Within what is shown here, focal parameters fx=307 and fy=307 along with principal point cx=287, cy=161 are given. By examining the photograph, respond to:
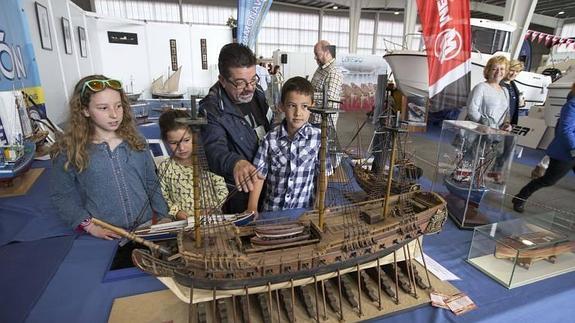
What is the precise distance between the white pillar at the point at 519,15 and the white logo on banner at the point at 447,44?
973cm

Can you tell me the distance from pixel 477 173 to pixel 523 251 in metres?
1.29

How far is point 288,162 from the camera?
2.26m

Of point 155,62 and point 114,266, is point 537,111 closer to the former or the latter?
point 114,266

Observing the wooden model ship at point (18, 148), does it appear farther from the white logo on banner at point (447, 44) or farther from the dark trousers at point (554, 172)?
the dark trousers at point (554, 172)

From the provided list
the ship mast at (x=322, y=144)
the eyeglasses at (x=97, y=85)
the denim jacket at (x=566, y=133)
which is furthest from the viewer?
the denim jacket at (x=566, y=133)

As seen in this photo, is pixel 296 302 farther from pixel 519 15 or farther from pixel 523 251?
pixel 519 15

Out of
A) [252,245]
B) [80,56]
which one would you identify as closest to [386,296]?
[252,245]

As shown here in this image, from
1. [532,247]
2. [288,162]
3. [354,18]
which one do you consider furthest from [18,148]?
[354,18]

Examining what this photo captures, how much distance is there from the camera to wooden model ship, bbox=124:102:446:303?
4.63 feet

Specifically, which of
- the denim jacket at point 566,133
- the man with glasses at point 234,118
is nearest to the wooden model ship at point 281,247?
the man with glasses at point 234,118

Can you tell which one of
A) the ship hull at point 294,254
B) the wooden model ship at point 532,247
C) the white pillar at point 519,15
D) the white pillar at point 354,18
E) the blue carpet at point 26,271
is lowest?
the blue carpet at point 26,271

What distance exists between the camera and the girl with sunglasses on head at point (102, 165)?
1990 mm

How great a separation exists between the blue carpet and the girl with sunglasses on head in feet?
0.72

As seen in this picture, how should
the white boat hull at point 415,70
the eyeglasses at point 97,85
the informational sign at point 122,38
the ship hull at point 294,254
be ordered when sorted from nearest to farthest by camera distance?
the ship hull at point 294,254
the eyeglasses at point 97,85
the white boat hull at point 415,70
the informational sign at point 122,38
